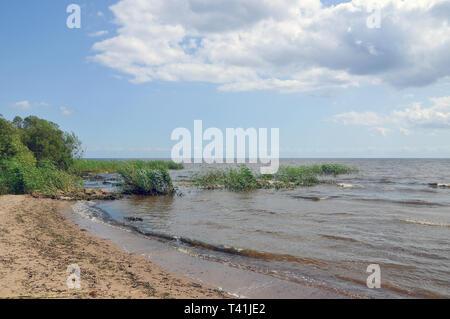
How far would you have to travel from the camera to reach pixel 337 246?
369 inches

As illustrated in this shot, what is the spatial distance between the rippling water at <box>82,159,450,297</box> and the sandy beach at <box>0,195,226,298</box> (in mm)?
2081

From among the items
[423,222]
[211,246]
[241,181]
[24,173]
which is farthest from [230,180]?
[211,246]

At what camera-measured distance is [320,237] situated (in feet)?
34.3

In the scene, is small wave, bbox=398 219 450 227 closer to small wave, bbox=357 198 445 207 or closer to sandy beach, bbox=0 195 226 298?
small wave, bbox=357 198 445 207

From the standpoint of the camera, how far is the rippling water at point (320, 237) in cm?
692

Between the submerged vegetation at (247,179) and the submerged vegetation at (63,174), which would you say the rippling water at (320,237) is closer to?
the submerged vegetation at (63,174)

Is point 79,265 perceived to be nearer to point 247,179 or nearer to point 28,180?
point 28,180

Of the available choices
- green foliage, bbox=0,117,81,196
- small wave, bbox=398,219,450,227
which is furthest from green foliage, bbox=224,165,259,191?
small wave, bbox=398,219,450,227

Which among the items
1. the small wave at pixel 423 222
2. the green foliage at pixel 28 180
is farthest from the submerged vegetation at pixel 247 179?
the small wave at pixel 423 222

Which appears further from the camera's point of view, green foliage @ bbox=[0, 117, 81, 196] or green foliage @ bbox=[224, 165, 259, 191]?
green foliage @ bbox=[224, 165, 259, 191]

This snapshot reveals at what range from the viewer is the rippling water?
692cm

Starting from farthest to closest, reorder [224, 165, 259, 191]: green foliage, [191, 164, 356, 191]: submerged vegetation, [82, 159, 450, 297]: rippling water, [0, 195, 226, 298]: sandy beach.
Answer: [191, 164, 356, 191]: submerged vegetation < [224, 165, 259, 191]: green foliage < [82, 159, 450, 297]: rippling water < [0, 195, 226, 298]: sandy beach

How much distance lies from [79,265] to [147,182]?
15898mm
